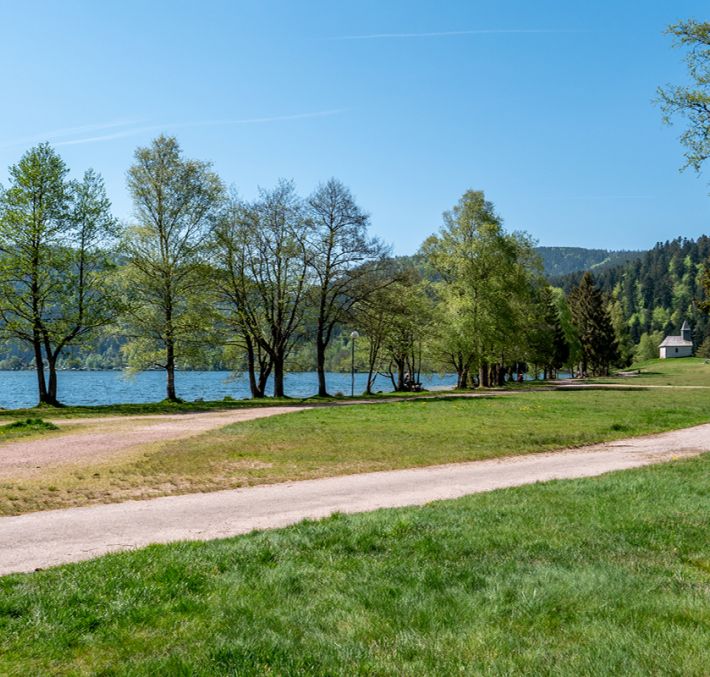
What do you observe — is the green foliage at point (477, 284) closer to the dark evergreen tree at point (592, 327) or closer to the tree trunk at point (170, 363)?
the tree trunk at point (170, 363)

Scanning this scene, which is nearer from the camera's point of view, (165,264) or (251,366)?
(165,264)

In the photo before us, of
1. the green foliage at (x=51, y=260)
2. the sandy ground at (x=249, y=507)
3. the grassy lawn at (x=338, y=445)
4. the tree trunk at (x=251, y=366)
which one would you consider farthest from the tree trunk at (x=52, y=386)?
the sandy ground at (x=249, y=507)

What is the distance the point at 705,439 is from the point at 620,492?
10.1m

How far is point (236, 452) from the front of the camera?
15.3 metres

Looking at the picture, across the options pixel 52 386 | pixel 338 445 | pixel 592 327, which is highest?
pixel 592 327

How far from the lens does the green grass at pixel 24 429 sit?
18844mm

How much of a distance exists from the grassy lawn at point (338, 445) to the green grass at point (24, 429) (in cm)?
572

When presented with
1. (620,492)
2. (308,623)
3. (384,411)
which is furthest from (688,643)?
(384,411)

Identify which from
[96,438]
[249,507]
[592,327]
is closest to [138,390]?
[592,327]

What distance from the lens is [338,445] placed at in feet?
54.1

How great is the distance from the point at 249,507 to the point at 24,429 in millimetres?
→ 13835

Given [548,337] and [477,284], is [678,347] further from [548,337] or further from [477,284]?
[477,284]

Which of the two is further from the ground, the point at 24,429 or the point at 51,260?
the point at 51,260

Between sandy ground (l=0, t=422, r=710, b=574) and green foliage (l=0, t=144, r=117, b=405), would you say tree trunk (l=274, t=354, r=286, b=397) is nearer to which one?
green foliage (l=0, t=144, r=117, b=405)
